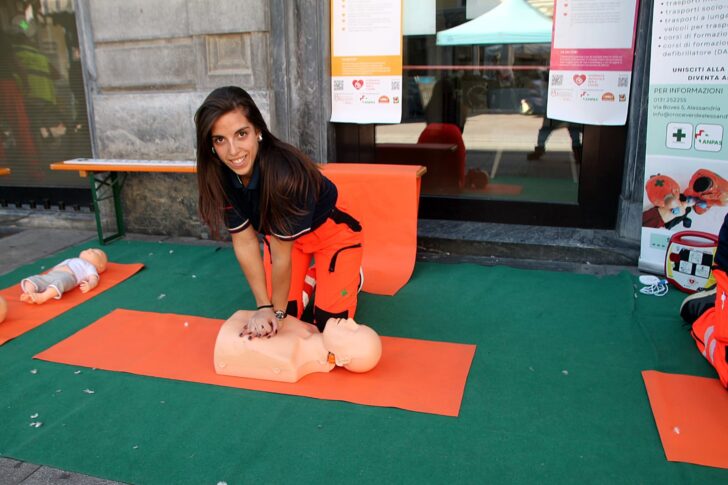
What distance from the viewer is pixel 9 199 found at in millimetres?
6191

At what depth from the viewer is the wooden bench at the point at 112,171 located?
4590mm

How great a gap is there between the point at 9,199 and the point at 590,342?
573 centimetres

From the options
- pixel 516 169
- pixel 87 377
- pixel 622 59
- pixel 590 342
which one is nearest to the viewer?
pixel 87 377

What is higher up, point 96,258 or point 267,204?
point 267,204

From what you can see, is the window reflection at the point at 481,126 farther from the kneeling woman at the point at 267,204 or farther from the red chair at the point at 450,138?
the kneeling woman at the point at 267,204

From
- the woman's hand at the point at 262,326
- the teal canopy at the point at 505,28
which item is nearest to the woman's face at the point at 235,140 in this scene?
the woman's hand at the point at 262,326

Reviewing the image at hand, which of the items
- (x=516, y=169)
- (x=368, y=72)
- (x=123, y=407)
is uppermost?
(x=368, y=72)

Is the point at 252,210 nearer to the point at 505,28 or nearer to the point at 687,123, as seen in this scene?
the point at 505,28

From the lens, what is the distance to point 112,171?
16.2ft

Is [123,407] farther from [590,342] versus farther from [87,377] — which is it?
[590,342]

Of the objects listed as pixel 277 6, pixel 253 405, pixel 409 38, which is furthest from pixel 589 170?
pixel 253 405

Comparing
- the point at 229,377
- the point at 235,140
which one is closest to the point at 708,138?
the point at 235,140

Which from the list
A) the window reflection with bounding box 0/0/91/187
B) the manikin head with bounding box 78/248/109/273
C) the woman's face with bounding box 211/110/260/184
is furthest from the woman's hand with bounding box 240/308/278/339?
the window reflection with bounding box 0/0/91/187

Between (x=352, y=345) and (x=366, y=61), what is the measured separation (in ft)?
8.47
